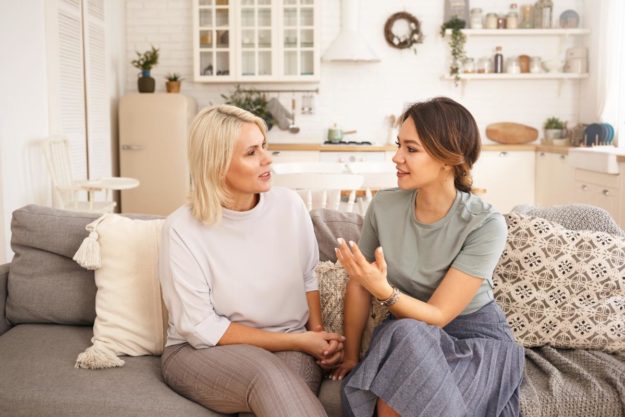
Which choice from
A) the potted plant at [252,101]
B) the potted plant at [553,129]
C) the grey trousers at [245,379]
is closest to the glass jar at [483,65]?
the potted plant at [553,129]

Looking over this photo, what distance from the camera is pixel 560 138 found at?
677 cm

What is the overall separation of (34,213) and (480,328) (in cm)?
151

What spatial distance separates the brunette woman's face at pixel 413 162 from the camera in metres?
1.97

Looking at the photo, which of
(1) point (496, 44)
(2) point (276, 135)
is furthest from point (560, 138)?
(2) point (276, 135)

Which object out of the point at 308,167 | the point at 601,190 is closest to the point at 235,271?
the point at 308,167

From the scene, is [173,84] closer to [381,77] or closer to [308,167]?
[381,77]

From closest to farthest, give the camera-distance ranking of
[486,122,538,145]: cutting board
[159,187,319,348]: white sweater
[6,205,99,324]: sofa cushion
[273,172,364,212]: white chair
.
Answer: [159,187,319,348]: white sweater < [6,205,99,324]: sofa cushion < [273,172,364,212]: white chair < [486,122,538,145]: cutting board

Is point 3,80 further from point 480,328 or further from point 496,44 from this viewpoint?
point 496,44

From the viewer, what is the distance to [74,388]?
1.91 meters

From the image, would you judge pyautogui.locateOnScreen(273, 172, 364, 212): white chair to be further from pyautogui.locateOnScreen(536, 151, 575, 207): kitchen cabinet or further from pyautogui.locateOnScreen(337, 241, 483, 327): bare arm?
pyautogui.locateOnScreen(536, 151, 575, 207): kitchen cabinet

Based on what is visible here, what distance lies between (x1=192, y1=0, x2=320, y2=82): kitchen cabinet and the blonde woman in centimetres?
494

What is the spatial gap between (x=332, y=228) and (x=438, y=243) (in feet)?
1.86

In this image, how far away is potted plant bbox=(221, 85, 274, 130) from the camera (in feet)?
22.4

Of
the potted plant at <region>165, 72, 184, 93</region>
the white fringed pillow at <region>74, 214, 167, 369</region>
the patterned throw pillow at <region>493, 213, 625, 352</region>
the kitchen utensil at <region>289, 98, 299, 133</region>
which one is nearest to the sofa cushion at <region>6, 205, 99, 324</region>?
the white fringed pillow at <region>74, 214, 167, 369</region>
